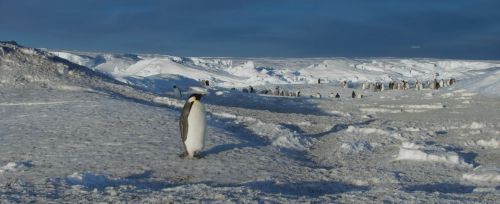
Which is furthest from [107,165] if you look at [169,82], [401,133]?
[169,82]

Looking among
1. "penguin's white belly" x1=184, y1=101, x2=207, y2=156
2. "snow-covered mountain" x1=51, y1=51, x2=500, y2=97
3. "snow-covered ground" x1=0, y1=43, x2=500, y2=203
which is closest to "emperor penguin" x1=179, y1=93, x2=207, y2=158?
"penguin's white belly" x1=184, y1=101, x2=207, y2=156

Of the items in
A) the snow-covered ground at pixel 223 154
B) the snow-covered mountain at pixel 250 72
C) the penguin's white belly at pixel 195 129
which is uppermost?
the snow-covered mountain at pixel 250 72

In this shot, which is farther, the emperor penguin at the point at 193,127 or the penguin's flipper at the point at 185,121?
the penguin's flipper at the point at 185,121

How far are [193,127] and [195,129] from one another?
49mm

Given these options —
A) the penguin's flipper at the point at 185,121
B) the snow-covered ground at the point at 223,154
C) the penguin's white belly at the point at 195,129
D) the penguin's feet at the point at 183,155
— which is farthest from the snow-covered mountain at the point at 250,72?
the penguin's feet at the point at 183,155

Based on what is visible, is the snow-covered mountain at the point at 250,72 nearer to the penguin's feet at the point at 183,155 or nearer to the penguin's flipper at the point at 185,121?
the penguin's flipper at the point at 185,121

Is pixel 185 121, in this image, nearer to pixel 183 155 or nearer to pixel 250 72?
pixel 183 155

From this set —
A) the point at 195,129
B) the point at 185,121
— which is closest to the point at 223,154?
the point at 195,129

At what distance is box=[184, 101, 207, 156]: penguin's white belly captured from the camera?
34.2 ft

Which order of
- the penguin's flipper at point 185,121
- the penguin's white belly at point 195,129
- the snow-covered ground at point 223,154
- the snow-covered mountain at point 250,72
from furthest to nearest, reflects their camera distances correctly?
the snow-covered mountain at point 250,72, the penguin's flipper at point 185,121, the penguin's white belly at point 195,129, the snow-covered ground at point 223,154

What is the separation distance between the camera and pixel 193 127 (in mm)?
10609

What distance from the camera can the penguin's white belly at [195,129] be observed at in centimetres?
1042

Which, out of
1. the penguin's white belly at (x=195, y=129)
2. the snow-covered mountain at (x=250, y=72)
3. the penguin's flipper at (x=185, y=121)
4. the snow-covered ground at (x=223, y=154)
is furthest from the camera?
the snow-covered mountain at (x=250, y=72)

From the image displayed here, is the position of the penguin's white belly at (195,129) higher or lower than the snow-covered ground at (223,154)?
higher
